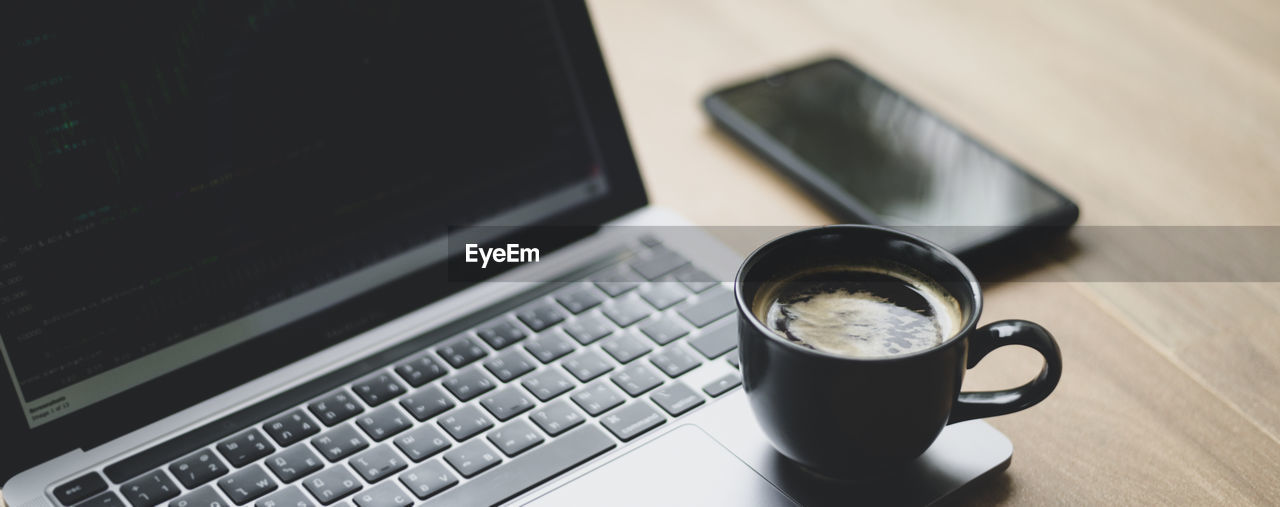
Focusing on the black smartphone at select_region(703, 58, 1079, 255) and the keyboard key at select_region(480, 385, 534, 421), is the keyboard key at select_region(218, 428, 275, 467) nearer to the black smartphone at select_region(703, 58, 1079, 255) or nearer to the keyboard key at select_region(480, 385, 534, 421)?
the keyboard key at select_region(480, 385, 534, 421)

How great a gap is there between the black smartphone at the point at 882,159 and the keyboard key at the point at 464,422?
0.98 ft

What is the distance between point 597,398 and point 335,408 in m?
0.15

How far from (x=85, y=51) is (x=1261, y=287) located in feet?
2.37

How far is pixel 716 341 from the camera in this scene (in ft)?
2.06

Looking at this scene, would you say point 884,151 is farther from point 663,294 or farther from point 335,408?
point 335,408

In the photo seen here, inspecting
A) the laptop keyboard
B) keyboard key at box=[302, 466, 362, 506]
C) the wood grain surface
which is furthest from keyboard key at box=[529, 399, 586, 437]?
the wood grain surface

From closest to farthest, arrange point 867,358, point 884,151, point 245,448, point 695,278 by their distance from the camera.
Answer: point 867,358 < point 245,448 < point 695,278 < point 884,151

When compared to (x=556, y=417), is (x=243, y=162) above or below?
above

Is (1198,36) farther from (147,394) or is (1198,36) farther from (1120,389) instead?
(147,394)

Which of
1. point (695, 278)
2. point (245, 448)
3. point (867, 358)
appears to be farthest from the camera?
point (695, 278)

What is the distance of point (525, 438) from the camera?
22.5 inches

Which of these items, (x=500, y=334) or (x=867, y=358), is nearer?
(x=867, y=358)
